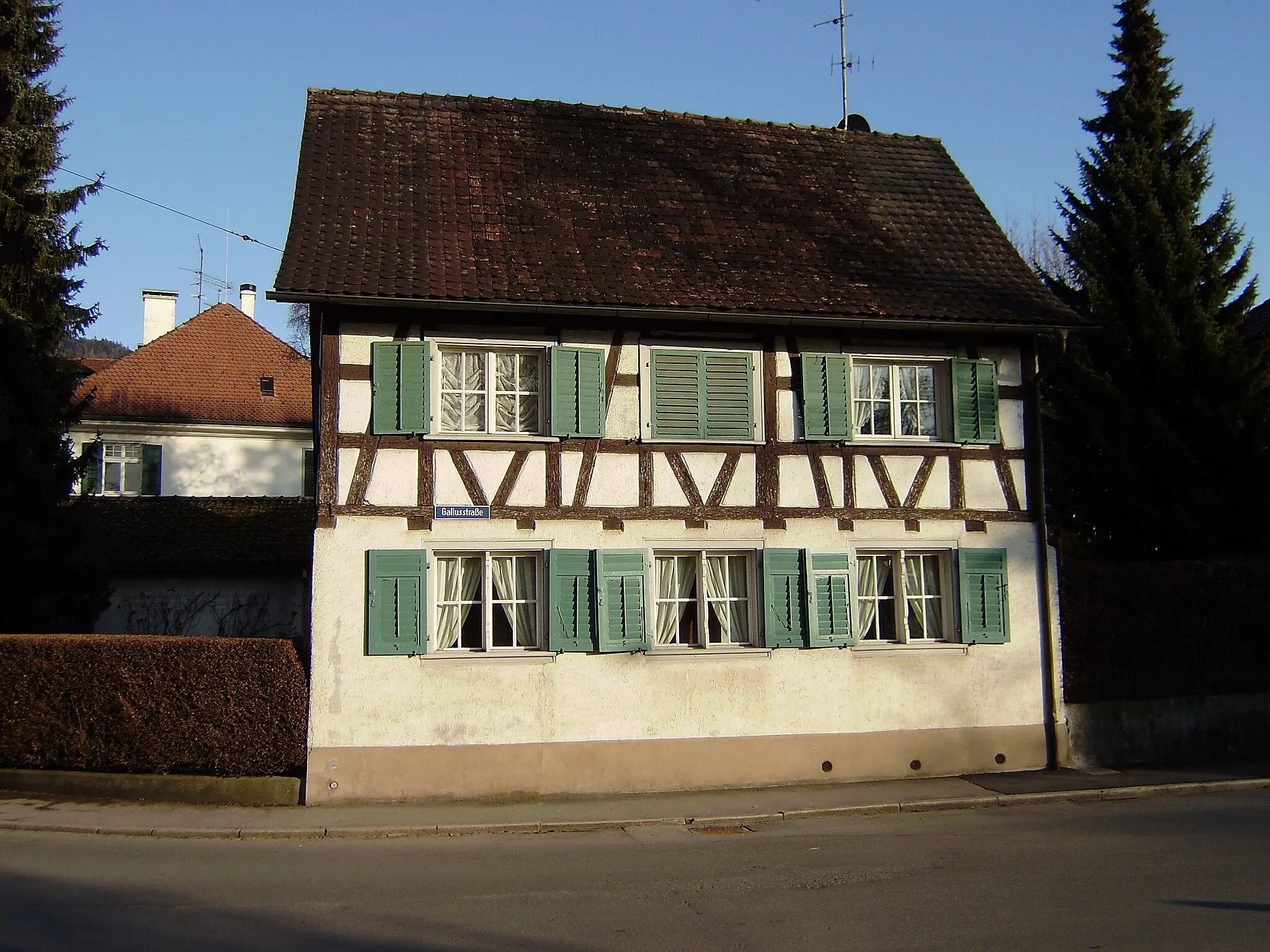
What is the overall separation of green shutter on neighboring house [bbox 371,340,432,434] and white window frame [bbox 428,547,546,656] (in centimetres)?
155

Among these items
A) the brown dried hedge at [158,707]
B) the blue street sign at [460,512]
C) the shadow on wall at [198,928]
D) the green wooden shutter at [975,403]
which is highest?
the green wooden shutter at [975,403]

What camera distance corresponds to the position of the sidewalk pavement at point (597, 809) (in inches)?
438

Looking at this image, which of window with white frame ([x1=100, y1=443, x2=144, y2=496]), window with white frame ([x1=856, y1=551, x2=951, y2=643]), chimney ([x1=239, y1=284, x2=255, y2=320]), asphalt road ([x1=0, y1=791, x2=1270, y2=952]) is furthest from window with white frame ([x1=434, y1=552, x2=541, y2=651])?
chimney ([x1=239, y1=284, x2=255, y2=320])

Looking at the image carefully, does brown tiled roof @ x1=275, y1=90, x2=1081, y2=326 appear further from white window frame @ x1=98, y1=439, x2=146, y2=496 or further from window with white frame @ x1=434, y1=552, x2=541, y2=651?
white window frame @ x1=98, y1=439, x2=146, y2=496

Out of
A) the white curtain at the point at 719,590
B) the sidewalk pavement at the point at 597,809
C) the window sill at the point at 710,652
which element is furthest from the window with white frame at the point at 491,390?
the sidewalk pavement at the point at 597,809

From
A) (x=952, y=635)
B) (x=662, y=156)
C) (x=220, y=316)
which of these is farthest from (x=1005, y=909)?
(x=220, y=316)

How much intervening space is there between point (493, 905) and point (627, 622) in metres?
5.18

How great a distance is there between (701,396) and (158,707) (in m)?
7.23

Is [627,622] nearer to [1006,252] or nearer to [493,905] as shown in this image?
[493,905]

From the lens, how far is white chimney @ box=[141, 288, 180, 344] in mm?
35688

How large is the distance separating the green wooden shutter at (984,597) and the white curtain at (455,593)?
19.9ft

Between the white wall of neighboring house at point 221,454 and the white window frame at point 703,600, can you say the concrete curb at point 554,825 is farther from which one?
the white wall of neighboring house at point 221,454

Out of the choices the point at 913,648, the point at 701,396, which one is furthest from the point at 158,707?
the point at 913,648

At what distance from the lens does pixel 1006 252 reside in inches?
624
